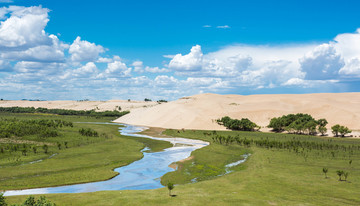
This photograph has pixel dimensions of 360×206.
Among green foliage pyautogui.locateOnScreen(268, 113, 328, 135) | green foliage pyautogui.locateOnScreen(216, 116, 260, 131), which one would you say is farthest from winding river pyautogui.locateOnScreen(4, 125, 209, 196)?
green foliage pyautogui.locateOnScreen(216, 116, 260, 131)

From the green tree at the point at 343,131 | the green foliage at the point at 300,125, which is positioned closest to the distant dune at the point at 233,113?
the green foliage at the point at 300,125

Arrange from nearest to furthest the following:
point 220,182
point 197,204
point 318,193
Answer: point 197,204
point 318,193
point 220,182

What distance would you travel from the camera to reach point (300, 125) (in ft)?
299

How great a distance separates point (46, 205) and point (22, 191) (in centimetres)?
1625

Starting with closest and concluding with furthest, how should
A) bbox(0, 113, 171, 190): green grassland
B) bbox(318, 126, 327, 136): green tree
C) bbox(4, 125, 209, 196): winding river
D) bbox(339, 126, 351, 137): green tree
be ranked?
bbox(4, 125, 209, 196): winding river → bbox(0, 113, 171, 190): green grassland → bbox(339, 126, 351, 137): green tree → bbox(318, 126, 327, 136): green tree

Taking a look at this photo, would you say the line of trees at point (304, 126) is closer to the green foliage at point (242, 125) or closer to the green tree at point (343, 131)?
the green tree at point (343, 131)

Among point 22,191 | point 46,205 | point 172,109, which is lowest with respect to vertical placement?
point 22,191

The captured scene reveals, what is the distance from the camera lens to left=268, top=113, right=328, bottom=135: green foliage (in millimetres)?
89250

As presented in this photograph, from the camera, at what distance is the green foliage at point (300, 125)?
3514 inches

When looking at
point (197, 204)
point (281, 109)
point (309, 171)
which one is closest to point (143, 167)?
point (197, 204)

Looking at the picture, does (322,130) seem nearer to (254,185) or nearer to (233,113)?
(233,113)

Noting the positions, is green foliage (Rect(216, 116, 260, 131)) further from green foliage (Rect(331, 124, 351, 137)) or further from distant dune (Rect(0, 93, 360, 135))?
green foliage (Rect(331, 124, 351, 137))

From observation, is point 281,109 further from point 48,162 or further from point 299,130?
point 48,162

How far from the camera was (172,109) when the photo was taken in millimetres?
154375
